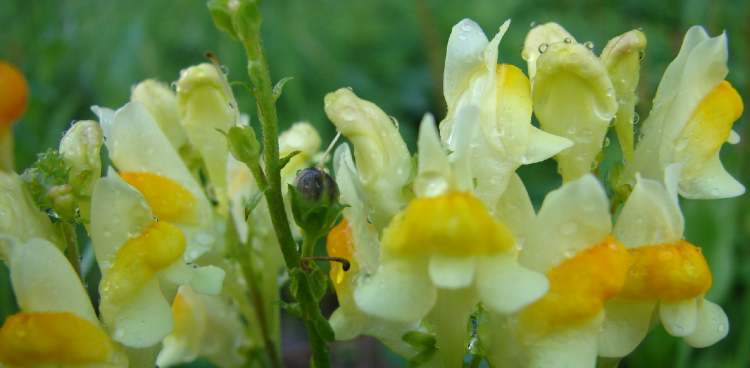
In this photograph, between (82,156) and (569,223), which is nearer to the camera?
(569,223)

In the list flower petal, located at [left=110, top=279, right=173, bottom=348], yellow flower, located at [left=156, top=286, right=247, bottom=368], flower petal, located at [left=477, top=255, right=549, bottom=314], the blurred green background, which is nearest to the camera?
flower petal, located at [left=477, top=255, right=549, bottom=314]

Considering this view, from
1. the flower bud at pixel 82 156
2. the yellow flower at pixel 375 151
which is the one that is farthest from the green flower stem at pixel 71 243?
the yellow flower at pixel 375 151

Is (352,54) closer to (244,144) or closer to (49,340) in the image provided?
(244,144)

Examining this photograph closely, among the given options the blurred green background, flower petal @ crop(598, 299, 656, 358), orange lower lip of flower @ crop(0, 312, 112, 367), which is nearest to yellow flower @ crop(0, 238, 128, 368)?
orange lower lip of flower @ crop(0, 312, 112, 367)

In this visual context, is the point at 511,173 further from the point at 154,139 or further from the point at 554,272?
the point at 154,139

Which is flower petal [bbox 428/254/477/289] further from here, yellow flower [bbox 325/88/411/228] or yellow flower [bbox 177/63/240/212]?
yellow flower [bbox 177/63/240/212]

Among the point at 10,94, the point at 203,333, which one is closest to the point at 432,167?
the point at 10,94

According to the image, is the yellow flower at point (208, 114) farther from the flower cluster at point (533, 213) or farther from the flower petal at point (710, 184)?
the flower petal at point (710, 184)

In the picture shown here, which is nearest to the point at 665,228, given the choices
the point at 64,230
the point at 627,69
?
the point at 627,69
